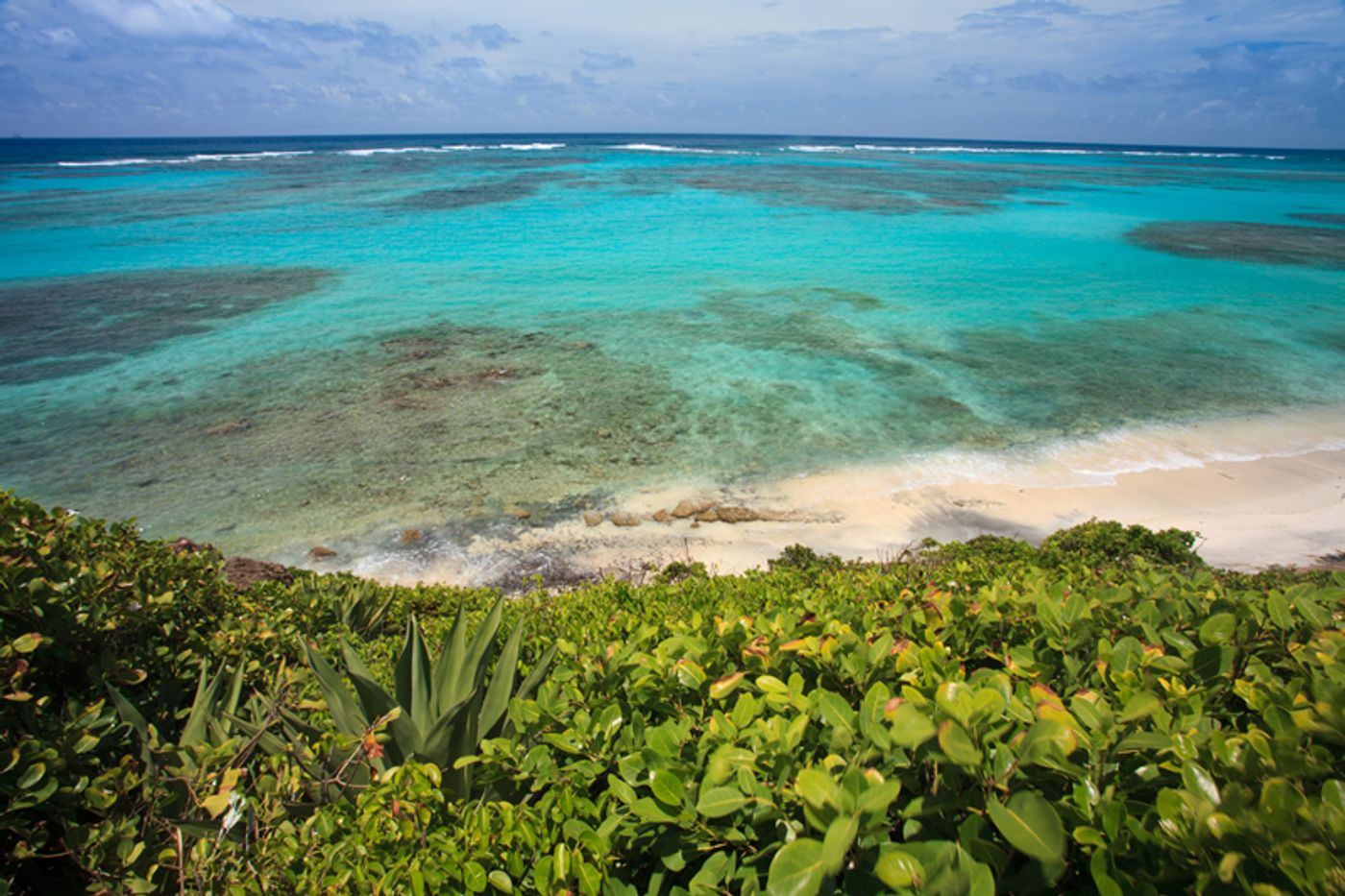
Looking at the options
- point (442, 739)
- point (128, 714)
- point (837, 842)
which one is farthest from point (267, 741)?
point (837, 842)

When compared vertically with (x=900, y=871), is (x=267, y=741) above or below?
below

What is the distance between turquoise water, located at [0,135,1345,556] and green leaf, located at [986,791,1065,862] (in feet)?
29.7

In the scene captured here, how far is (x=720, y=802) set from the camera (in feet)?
5.15

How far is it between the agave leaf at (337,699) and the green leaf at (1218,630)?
321 centimetres

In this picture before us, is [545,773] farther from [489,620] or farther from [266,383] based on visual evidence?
[266,383]

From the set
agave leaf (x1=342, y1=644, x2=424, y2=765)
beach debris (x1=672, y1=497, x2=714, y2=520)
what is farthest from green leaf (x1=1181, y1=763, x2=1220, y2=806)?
beach debris (x1=672, y1=497, x2=714, y2=520)

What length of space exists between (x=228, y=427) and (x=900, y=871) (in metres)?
14.8

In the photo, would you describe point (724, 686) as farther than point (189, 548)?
No

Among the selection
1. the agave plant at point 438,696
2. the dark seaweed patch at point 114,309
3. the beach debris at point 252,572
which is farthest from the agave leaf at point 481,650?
the dark seaweed patch at point 114,309

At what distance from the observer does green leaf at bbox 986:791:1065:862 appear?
1.28 meters

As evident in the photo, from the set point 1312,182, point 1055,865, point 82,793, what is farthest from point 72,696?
point 1312,182

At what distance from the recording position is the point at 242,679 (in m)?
3.64

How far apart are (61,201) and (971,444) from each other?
185 feet

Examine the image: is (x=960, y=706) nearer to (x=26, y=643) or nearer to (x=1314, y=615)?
(x=1314, y=615)
